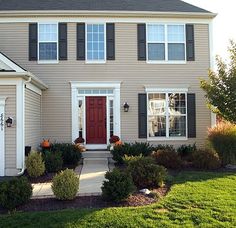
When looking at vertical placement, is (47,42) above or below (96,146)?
above

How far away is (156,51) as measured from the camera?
49.8 ft

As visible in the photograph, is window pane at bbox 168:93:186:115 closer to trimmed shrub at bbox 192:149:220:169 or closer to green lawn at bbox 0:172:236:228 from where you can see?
trimmed shrub at bbox 192:149:220:169

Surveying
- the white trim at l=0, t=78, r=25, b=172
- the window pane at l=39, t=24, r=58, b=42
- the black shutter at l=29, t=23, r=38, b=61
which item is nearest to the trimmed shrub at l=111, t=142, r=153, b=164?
Result: the white trim at l=0, t=78, r=25, b=172

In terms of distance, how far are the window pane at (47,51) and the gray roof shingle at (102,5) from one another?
158 cm

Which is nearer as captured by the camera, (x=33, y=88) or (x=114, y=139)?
(x=33, y=88)

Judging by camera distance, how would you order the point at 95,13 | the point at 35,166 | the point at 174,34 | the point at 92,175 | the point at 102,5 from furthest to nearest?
the point at 102,5, the point at 174,34, the point at 95,13, the point at 92,175, the point at 35,166

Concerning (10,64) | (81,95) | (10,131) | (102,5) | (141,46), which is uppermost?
(102,5)

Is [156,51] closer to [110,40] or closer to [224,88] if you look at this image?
[110,40]

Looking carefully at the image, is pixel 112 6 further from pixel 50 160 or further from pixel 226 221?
pixel 226 221

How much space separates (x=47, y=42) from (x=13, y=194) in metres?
8.93

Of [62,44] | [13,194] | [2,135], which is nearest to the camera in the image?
[13,194]

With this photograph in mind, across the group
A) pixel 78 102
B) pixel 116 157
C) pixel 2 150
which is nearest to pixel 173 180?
pixel 116 157

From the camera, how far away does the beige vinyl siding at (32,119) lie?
12.1 m

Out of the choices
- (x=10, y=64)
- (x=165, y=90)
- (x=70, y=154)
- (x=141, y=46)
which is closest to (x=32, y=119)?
(x=70, y=154)
